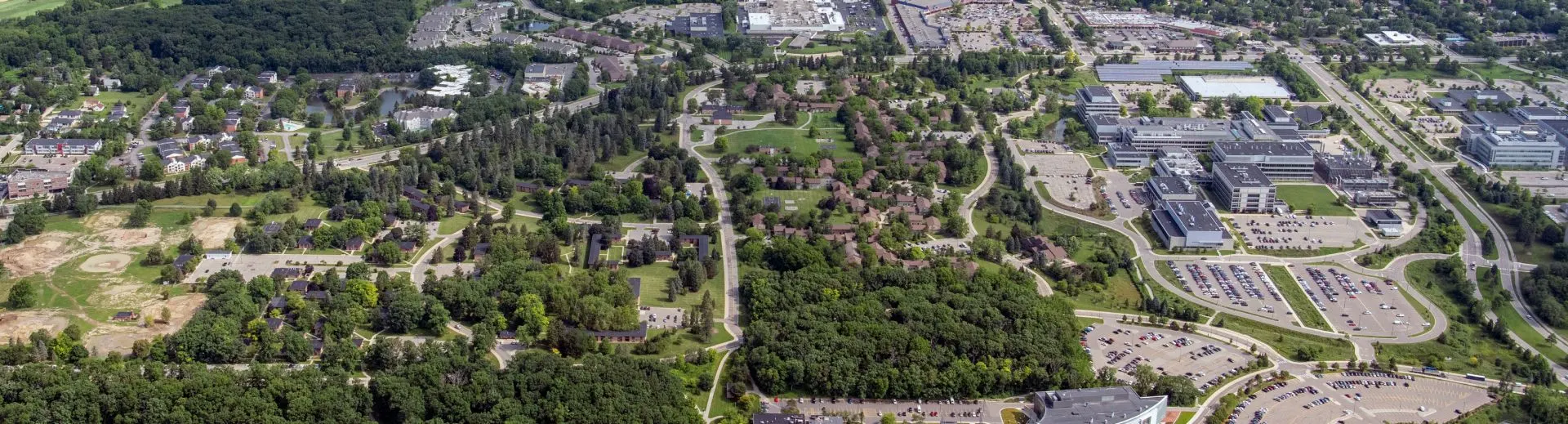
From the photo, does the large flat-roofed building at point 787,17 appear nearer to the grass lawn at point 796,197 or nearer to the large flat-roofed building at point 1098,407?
the grass lawn at point 796,197

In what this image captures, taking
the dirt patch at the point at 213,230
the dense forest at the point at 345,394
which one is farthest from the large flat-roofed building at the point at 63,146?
the dense forest at the point at 345,394

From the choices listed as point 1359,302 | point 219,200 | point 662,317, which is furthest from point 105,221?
point 1359,302

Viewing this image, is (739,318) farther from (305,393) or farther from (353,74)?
(353,74)

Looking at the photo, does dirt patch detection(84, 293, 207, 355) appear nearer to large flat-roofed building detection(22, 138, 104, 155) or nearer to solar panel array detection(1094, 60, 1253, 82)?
large flat-roofed building detection(22, 138, 104, 155)

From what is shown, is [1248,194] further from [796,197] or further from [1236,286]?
[796,197]

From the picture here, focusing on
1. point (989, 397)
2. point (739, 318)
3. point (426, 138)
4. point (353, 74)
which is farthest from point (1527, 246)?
point (353, 74)
